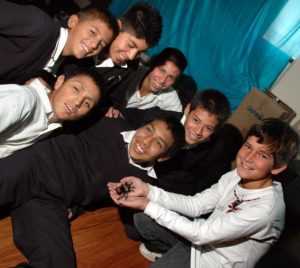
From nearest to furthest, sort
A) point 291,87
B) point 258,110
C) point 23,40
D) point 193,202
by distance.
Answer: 1. point 23,40
2. point 193,202
3. point 258,110
4. point 291,87

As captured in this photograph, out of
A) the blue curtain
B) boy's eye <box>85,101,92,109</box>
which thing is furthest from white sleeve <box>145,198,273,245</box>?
the blue curtain

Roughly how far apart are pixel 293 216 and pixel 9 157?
188 centimetres

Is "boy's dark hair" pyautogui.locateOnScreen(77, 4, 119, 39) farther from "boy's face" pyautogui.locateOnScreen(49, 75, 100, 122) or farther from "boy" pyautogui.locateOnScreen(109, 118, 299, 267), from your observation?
"boy" pyautogui.locateOnScreen(109, 118, 299, 267)

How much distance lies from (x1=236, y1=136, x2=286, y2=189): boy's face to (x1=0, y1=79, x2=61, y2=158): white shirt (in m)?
0.89

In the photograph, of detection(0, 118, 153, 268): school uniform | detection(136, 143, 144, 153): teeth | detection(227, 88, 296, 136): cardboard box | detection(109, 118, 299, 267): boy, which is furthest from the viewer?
detection(227, 88, 296, 136): cardboard box

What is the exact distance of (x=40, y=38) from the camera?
151 centimetres

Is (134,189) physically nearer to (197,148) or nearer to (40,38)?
(197,148)

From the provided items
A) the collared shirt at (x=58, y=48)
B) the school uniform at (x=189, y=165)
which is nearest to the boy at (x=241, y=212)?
the school uniform at (x=189, y=165)

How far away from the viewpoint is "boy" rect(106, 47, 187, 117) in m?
2.05

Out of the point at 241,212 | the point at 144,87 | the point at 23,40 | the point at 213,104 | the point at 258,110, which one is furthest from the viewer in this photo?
the point at 258,110

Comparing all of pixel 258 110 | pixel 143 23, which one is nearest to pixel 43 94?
pixel 143 23

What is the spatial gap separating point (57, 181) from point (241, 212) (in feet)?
2.82

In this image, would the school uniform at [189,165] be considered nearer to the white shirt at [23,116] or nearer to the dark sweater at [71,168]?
the dark sweater at [71,168]

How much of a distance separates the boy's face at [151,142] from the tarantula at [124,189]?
0.68ft
